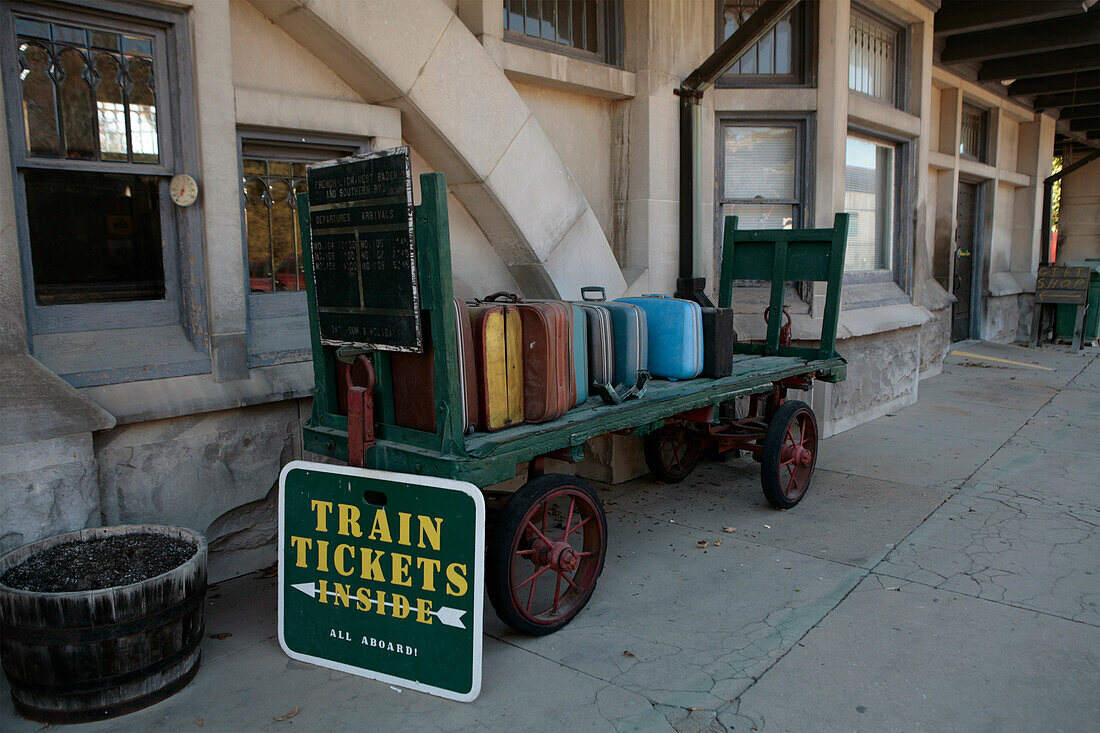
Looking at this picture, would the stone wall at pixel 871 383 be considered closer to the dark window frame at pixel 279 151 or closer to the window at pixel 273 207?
the dark window frame at pixel 279 151

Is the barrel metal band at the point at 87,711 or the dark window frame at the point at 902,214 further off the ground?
the dark window frame at the point at 902,214

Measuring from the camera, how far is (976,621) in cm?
377

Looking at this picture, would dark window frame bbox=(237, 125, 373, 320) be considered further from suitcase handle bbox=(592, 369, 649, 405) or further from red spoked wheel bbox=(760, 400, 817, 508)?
red spoked wheel bbox=(760, 400, 817, 508)

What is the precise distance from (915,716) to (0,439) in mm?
3849

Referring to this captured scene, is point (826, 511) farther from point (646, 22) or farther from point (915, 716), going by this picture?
point (646, 22)

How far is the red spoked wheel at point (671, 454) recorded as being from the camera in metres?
5.98

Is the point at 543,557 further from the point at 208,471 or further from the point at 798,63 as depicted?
the point at 798,63

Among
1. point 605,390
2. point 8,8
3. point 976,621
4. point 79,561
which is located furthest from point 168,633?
point 976,621

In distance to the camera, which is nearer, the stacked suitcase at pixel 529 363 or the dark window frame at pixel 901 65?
the stacked suitcase at pixel 529 363

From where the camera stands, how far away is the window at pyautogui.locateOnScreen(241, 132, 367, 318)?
176 inches

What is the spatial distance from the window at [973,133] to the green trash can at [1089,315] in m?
2.66

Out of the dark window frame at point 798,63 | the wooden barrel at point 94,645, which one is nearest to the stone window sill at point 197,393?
the wooden barrel at point 94,645

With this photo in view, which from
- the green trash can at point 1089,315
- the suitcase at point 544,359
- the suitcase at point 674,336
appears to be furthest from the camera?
the green trash can at point 1089,315

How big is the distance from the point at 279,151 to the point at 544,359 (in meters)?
2.17
